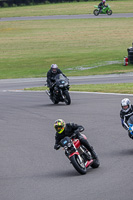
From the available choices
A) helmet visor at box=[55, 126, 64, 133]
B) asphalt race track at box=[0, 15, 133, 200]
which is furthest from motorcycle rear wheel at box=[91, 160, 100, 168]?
helmet visor at box=[55, 126, 64, 133]

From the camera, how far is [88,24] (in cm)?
6103

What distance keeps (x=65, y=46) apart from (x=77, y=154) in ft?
129

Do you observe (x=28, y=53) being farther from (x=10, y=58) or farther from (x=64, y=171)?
(x=64, y=171)

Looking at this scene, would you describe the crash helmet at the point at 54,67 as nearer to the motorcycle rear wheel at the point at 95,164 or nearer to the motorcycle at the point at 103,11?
the motorcycle rear wheel at the point at 95,164

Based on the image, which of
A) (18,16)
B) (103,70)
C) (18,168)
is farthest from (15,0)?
(18,168)

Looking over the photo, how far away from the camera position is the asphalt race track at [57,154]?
28.4ft

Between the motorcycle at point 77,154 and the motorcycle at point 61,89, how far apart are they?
32.5 ft

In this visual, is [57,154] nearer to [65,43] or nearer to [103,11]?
[65,43]

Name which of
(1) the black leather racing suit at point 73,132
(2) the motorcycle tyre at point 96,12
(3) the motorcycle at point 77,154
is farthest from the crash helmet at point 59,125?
(2) the motorcycle tyre at point 96,12

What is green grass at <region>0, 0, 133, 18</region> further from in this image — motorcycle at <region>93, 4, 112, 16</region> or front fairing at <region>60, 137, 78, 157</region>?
front fairing at <region>60, 137, 78, 157</region>

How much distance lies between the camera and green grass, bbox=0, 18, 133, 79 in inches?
1480

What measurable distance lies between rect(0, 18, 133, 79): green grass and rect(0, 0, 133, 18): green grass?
704cm

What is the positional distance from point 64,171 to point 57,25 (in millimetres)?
52779

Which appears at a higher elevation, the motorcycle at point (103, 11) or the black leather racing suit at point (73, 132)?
the black leather racing suit at point (73, 132)
